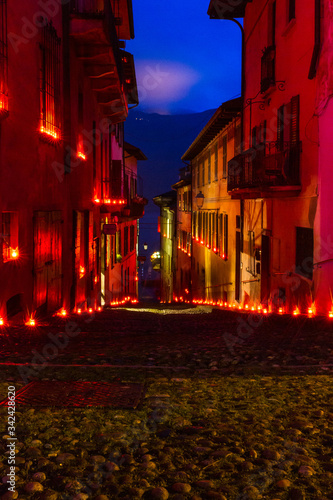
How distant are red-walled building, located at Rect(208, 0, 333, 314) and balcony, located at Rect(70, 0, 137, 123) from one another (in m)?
4.73

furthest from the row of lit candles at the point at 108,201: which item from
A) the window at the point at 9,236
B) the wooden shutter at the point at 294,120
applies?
the window at the point at 9,236

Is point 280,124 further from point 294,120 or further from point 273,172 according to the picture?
Answer: point 273,172

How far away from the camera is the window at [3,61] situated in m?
6.97

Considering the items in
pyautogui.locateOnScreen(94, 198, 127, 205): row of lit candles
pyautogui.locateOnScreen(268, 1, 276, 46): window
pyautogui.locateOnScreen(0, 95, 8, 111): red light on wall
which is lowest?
pyautogui.locateOnScreen(94, 198, 127, 205): row of lit candles

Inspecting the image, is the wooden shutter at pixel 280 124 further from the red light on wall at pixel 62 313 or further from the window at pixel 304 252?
the red light on wall at pixel 62 313

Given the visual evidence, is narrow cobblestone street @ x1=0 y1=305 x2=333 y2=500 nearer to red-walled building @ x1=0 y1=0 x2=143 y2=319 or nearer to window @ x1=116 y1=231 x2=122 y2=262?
red-walled building @ x1=0 y1=0 x2=143 y2=319

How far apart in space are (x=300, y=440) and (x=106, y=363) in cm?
285

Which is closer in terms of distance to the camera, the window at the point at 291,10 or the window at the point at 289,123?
the window at the point at 289,123

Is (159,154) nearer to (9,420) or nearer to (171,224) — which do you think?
(171,224)

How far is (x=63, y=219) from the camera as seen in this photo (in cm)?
1157

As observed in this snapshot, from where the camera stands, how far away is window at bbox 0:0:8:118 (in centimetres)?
697

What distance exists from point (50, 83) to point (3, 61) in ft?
10.4

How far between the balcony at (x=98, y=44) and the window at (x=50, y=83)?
136 centimetres

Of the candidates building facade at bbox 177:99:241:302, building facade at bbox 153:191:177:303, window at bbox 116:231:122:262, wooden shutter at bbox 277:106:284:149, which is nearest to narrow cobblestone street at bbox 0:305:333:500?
wooden shutter at bbox 277:106:284:149
